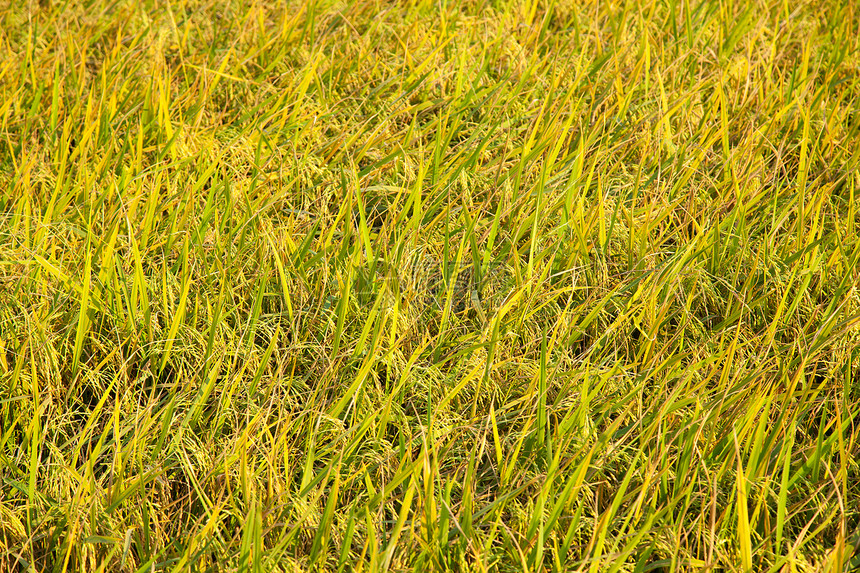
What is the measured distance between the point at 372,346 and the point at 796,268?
36.5 inches

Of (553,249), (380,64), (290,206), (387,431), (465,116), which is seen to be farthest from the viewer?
(380,64)

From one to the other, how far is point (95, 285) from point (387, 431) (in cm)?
67

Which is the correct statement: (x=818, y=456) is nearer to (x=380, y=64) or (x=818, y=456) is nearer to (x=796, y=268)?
(x=796, y=268)

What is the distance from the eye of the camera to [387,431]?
137 centimetres

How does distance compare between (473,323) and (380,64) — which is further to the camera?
(380,64)

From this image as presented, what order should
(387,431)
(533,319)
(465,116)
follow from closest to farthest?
1. (387,431)
2. (533,319)
3. (465,116)

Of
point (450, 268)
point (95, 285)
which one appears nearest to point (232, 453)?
Answer: point (95, 285)

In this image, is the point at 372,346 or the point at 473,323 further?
the point at 473,323

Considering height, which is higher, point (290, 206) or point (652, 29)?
point (652, 29)

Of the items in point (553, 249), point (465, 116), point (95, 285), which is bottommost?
point (95, 285)

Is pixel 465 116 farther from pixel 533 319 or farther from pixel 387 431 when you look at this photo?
pixel 387 431

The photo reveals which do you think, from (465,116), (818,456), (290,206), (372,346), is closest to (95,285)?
(290,206)

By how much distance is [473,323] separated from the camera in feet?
4.93

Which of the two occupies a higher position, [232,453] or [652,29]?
[652,29]
